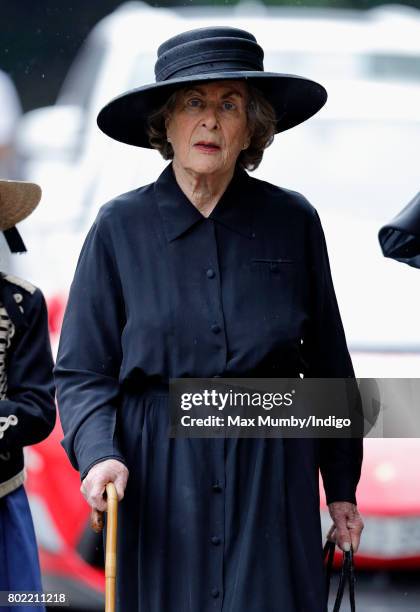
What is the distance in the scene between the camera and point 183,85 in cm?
371

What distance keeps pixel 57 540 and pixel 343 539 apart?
1.58 metres

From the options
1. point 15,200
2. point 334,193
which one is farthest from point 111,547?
point 334,193

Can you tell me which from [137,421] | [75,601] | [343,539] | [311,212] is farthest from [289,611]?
[75,601]

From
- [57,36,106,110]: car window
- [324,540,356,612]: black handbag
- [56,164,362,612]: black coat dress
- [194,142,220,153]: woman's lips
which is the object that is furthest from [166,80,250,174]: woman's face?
[57,36,106,110]: car window

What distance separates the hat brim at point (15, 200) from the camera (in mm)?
4391

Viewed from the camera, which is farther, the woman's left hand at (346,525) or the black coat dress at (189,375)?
the woman's left hand at (346,525)

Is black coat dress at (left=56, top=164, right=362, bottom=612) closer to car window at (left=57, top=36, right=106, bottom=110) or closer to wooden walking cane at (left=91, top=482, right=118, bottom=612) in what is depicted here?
wooden walking cane at (left=91, top=482, right=118, bottom=612)

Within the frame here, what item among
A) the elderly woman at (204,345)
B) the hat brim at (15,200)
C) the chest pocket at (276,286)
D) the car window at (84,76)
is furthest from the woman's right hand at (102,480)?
the car window at (84,76)

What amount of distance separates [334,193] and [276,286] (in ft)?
7.71

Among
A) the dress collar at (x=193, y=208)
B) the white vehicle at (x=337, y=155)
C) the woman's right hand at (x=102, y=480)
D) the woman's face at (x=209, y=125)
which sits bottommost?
the woman's right hand at (x=102, y=480)

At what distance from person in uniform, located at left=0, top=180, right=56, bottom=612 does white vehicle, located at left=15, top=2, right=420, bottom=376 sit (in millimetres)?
1305

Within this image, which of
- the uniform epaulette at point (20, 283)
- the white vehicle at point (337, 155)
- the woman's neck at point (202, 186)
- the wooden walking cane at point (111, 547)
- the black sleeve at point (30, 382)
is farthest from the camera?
the white vehicle at point (337, 155)

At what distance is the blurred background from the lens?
4.94 meters

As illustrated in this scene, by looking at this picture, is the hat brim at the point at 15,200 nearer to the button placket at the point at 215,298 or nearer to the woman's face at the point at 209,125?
the woman's face at the point at 209,125
